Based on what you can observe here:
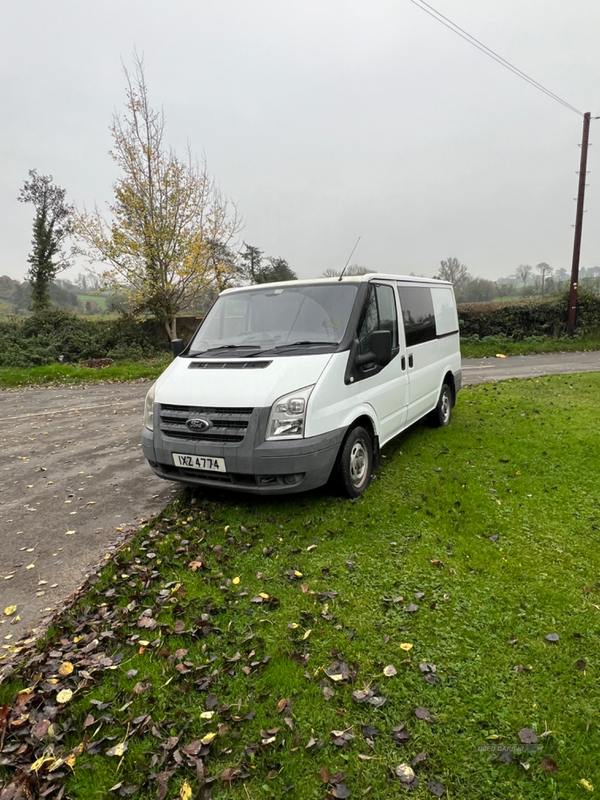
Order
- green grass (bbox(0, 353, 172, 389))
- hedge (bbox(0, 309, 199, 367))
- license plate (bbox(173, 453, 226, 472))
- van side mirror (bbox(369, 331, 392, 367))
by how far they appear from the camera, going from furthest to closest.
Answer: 1. hedge (bbox(0, 309, 199, 367))
2. green grass (bbox(0, 353, 172, 389))
3. van side mirror (bbox(369, 331, 392, 367))
4. license plate (bbox(173, 453, 226, 472))

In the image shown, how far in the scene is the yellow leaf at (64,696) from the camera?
247cm

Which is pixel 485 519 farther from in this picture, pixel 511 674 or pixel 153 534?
pixel 153 534

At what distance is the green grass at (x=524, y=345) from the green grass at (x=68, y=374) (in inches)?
465

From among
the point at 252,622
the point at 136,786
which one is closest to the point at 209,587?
the point at 252,622

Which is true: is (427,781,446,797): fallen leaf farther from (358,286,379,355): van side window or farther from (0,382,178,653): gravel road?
(358,286,379,355): van side window

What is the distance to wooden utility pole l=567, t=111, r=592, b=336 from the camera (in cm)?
1847

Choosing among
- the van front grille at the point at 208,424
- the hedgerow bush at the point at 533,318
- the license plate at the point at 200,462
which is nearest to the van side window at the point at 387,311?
the van front grille at the point at 208,424

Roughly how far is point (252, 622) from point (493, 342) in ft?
58.7

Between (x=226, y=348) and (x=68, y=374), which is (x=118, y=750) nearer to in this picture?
(x=226, y=348)

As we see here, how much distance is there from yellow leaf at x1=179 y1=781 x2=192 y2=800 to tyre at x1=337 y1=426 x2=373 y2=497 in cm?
280

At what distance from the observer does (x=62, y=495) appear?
17.6 feet

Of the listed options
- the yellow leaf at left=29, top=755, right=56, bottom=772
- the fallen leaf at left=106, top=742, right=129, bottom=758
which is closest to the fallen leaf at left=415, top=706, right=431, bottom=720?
the fallen leaf at left=106, top=742, right=129, bottom=758

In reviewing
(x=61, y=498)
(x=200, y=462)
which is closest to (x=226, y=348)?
(x=200, y=462)

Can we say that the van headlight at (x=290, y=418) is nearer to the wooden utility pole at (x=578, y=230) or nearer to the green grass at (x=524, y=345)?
the green grass at (x=524, y=345)
